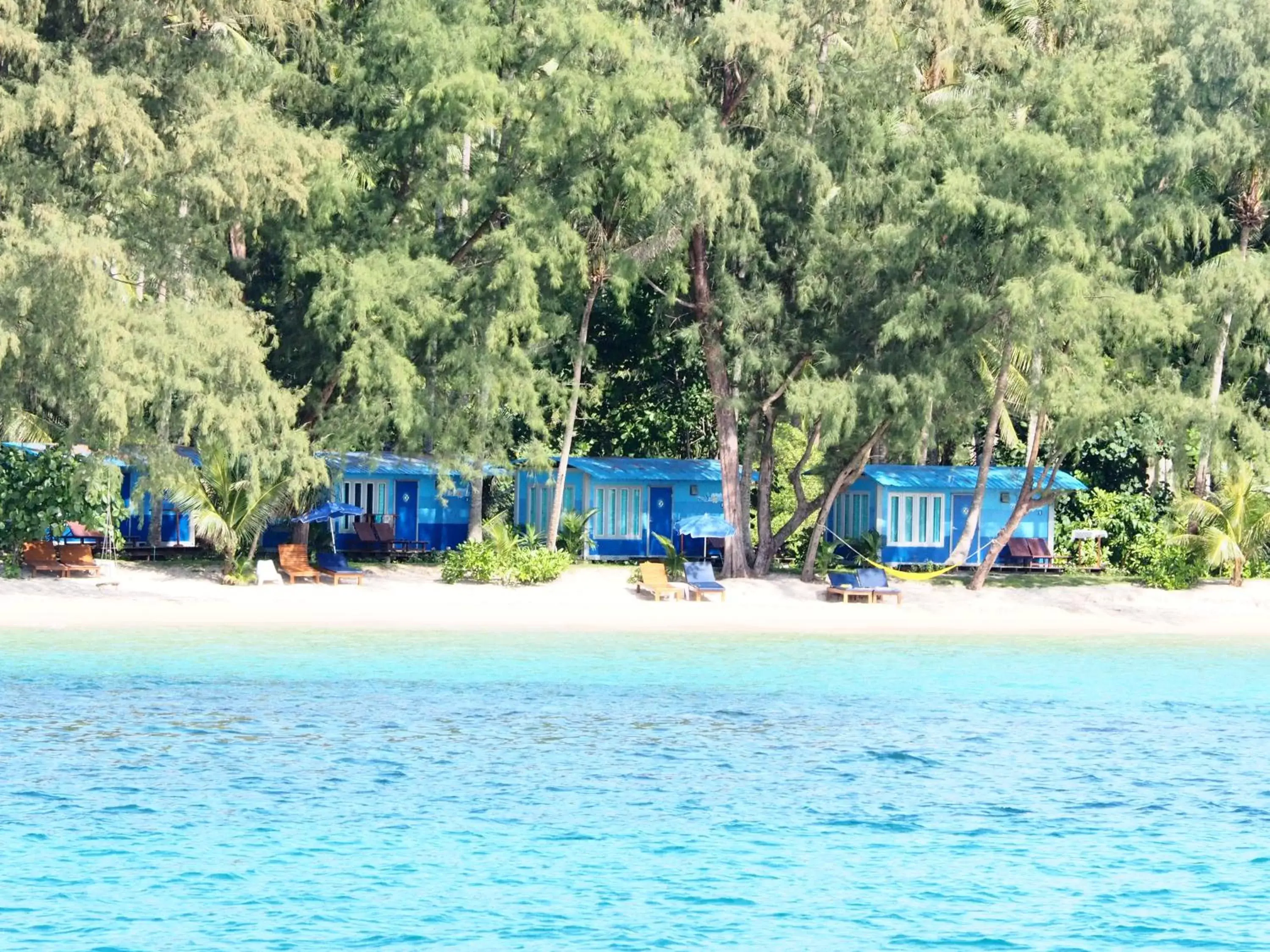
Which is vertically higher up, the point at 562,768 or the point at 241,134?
the point at 241,134

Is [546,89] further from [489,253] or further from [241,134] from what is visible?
[241,134]

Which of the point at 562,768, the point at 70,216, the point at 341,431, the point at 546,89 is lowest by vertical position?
the point at 562,768

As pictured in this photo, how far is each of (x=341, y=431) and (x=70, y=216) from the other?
7.22m

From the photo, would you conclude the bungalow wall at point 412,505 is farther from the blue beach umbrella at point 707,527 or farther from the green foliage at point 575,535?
the blue beach umbrella at point 707,527

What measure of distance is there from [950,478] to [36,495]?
21.3 meters

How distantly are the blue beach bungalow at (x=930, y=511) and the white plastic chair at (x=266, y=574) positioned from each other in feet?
48.4

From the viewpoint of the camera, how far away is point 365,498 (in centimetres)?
4262

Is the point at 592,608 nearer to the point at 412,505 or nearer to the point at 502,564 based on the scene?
the point at 502,564

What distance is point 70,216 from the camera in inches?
1255

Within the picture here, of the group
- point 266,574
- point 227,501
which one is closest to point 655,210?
point 227,501

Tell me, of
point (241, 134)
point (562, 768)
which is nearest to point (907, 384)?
point (241, 134)

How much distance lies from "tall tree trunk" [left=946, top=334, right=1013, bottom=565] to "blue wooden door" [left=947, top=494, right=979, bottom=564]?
656 millimetres

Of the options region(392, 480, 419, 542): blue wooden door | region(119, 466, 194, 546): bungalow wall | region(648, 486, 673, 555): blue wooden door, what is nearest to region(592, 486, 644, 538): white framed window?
region(648, 486, 673, 555): blue wooden door

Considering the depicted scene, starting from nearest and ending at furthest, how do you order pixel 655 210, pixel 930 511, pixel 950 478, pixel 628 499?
pixel 655 210, pixel 930 511, pixel 628 499, pixel 950 478
